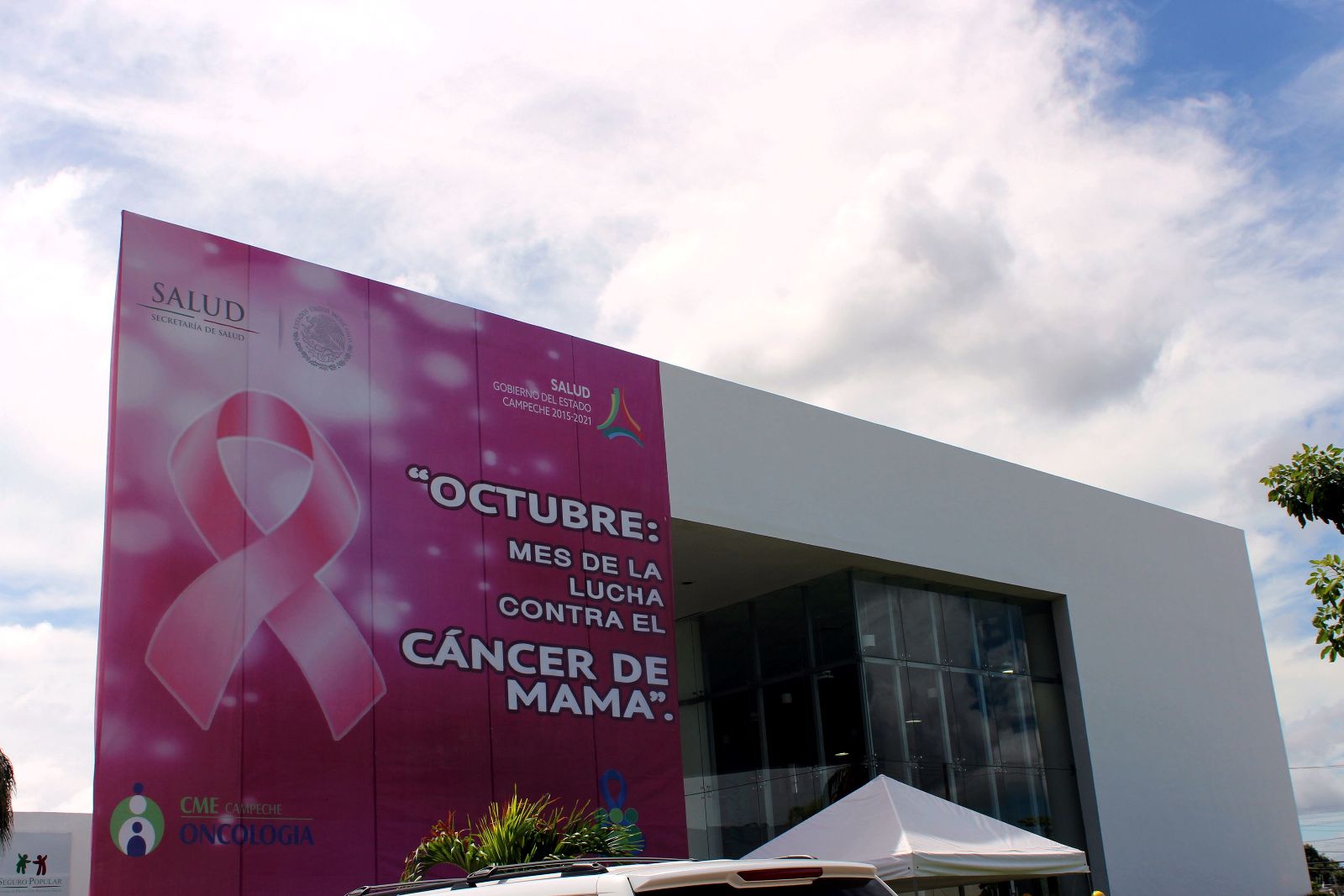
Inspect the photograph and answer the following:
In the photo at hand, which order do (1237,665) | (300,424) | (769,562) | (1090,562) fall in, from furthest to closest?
(1237,665), (1090,562), (769,562), (300,424)

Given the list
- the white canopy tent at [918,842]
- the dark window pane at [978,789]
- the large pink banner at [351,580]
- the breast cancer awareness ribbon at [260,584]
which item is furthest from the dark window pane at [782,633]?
the white canopy tent at [918,842]

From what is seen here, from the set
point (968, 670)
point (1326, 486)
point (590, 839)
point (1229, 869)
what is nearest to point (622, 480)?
point (590, 839)

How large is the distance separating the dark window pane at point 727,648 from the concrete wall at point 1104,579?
9.98ft

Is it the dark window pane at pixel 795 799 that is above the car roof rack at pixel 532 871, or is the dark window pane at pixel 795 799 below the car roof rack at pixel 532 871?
above

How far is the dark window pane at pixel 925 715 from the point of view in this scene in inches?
737

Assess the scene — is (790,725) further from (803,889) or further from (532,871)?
(803,889)

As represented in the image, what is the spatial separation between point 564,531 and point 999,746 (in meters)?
8.76

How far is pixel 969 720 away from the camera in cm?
1975

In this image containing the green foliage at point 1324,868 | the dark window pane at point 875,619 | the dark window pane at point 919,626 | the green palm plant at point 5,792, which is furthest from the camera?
the green foliage at point 1324,868

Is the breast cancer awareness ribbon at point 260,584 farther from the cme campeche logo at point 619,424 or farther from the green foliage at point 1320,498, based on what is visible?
the green foliage at point 1320,498

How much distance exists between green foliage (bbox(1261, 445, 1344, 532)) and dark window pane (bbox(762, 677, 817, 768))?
11.0m

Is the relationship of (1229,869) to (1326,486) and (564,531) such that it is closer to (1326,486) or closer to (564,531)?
(564,531)

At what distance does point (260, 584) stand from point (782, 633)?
9.28m

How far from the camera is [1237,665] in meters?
23.8
